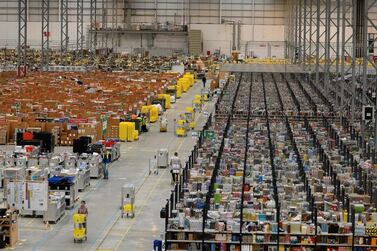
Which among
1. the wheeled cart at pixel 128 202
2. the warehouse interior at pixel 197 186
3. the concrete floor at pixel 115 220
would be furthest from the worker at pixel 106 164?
the wheeled cart at pixel 128 202

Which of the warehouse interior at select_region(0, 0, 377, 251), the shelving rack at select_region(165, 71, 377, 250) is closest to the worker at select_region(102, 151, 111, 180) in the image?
the warehouse interior at select_region(0, 0, 377, 251)

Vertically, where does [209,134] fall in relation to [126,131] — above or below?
above

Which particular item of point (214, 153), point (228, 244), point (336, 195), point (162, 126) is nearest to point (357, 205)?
point (336, 195)

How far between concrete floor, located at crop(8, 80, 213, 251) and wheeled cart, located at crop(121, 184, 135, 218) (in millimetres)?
227

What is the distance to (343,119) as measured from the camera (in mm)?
41281

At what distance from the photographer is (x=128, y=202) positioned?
27.4 meters

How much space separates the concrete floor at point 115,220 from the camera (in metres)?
23.8

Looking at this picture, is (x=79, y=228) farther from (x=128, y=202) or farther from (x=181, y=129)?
(x=181, y=129)

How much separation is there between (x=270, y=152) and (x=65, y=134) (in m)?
13.9

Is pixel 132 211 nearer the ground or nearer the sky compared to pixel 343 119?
nearer the ground

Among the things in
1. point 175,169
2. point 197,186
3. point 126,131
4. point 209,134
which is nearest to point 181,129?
point 126,131

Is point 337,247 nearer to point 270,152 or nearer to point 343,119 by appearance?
point 270,152

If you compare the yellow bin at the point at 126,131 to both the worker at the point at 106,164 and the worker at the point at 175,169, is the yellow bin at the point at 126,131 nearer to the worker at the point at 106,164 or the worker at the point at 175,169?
the worker at the point at 106,164

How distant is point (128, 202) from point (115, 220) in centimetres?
94
